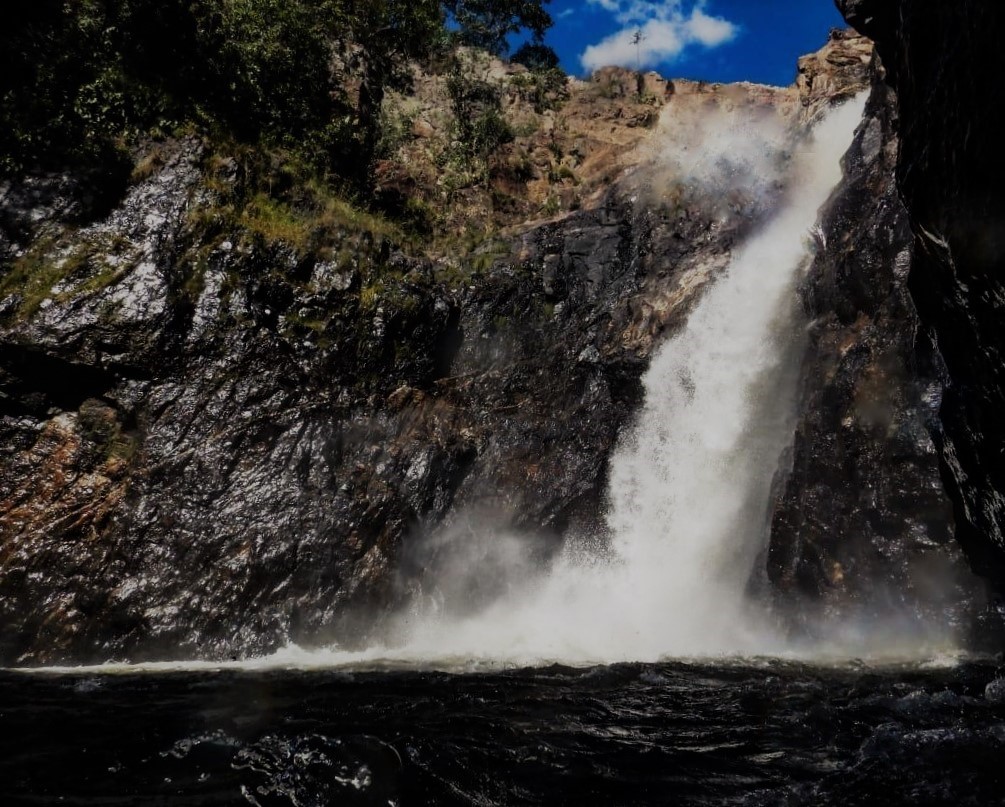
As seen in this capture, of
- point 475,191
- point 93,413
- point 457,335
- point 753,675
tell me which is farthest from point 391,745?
point 475,191

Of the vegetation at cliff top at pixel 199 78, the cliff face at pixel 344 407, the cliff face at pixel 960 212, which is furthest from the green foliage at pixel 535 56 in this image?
the cliff face at pixel 960 212

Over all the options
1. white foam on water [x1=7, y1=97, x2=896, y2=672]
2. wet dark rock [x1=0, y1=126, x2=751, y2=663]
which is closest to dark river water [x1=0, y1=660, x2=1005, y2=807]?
white foam on water [x1=7, y1=97, x2=896, y2=672]

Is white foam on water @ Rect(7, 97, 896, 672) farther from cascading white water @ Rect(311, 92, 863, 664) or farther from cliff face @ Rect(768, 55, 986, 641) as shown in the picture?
cliff face @ Rect(768, 55, 986, 641)

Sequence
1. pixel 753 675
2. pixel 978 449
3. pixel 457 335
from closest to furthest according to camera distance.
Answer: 1. pixel 978 449
2. pixel 753 675
3. pixel 457 335

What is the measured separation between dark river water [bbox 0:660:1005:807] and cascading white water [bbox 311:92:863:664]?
251 centimetres

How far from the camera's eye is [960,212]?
20.2 feet

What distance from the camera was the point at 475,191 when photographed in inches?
907

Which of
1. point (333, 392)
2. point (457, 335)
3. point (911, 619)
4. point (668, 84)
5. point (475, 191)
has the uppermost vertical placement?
point (668, 84)

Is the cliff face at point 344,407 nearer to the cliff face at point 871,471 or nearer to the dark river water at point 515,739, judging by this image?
the cliff face at point 871,471

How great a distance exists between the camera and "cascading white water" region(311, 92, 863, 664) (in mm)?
11641

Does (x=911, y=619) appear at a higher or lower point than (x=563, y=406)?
lower

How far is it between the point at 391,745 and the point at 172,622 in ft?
21.9

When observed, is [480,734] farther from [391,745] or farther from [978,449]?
[978,449]

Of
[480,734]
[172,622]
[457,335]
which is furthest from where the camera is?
[457,335]
